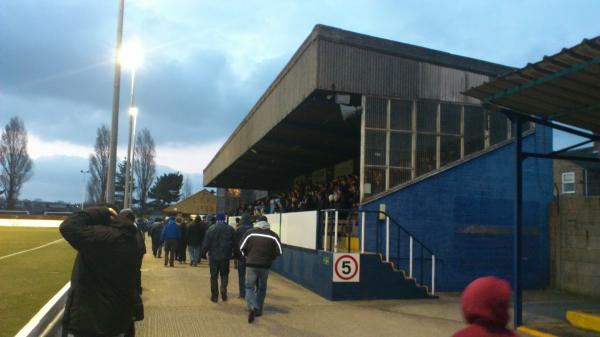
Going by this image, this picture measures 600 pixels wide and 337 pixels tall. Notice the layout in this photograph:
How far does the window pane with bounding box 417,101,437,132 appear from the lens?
48.7 ft

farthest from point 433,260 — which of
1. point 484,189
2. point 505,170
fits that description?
point 505,170

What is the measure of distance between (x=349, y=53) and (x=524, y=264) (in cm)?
759

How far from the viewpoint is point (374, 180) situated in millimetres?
14102

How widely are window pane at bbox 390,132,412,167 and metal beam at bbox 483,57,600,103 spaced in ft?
15.2

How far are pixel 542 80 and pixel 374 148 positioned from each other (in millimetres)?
6068

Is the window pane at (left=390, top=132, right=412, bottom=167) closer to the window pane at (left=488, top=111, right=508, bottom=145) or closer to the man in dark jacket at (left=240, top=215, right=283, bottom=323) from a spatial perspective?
the window pane at (left=488, top=111, right=508, bottom=145)

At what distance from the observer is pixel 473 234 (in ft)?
46.5

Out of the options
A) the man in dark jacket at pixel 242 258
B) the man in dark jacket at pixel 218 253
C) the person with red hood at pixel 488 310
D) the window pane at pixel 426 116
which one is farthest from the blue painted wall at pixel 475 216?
the person with red hood at pixel 488 310

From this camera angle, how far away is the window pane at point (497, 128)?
15234mm

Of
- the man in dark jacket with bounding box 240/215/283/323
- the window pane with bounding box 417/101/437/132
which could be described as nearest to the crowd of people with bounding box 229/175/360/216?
the window pane with bounding box 417/101/437/132

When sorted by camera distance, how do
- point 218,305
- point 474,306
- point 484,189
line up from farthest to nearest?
point 484,189
point 218,305
point 474,306

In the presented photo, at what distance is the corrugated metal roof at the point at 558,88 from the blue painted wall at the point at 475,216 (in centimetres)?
380

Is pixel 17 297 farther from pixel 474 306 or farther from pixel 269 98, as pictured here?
pixel 269 98

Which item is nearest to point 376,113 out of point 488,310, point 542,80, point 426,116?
point 426,116
